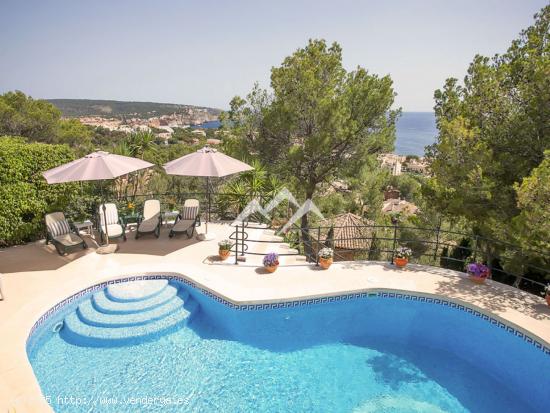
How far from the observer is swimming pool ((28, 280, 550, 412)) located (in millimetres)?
5219

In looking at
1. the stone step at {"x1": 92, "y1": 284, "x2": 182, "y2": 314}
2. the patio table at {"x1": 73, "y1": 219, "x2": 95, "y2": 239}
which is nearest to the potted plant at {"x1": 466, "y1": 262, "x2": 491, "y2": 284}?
the stone step at {"x1": 92, "y1": 284, "x2": 182, "y2": 314}

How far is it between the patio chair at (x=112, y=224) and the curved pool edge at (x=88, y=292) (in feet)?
7.90

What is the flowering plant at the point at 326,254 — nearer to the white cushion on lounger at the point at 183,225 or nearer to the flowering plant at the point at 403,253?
the flowering plant at the point at 403,253

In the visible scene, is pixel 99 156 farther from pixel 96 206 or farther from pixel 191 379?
pixel 191 379

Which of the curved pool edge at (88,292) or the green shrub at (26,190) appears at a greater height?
the green shrub at (26,190)

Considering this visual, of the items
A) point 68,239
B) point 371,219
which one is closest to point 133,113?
point 371,219

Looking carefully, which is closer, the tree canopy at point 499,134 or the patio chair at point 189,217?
the tree canopy at point 499,134

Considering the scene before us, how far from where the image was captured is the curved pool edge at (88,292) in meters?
4.42

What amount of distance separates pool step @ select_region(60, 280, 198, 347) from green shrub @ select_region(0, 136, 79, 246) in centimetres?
413

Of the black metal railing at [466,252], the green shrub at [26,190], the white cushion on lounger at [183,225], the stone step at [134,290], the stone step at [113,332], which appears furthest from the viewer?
the white cushion on lounger at [183,225]

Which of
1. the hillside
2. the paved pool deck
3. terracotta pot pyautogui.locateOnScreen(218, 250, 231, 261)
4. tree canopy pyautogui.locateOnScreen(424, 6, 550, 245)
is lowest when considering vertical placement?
A: the paved pool deck

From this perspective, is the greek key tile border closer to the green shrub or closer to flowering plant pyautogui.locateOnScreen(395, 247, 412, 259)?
flowering plant pyautogui.locateOnScreen(395, 247, 412, 259)

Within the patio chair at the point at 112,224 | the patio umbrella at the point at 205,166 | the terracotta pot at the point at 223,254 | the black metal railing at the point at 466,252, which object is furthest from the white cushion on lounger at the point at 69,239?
the black metal railing at the point at 466,252

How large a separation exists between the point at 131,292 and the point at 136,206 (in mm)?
5876
